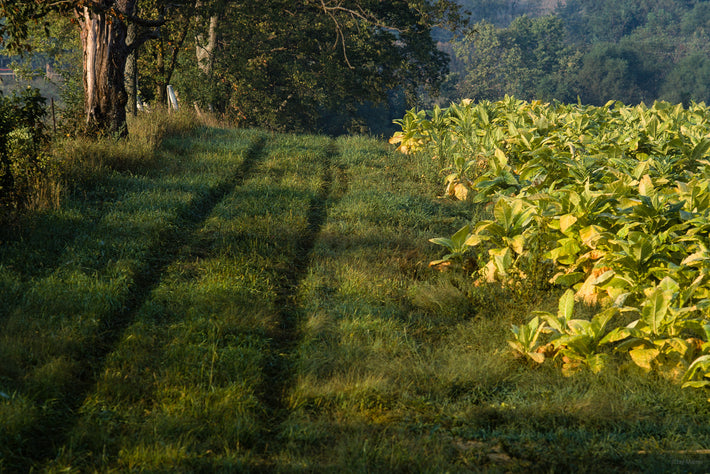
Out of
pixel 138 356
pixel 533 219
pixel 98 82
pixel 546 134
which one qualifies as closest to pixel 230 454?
pixel 138 356

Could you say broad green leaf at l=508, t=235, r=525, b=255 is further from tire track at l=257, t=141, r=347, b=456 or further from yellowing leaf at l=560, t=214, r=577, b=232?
tire track at l=257, t=141, r=347, b=456

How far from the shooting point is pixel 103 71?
33.0 feet

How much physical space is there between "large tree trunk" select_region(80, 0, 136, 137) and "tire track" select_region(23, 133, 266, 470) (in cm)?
276

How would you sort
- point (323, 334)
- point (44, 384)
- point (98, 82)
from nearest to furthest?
point (44, 384) < point (323, 334) < point (98, 82)

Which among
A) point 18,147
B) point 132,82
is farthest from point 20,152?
point 132,82

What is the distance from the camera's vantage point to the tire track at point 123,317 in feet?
10.6

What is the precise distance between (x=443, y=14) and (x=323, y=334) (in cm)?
1683

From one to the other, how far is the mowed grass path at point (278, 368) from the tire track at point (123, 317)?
16mm

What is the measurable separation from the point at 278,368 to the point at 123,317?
1.44m

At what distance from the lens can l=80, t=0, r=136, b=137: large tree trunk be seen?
9.92 meters

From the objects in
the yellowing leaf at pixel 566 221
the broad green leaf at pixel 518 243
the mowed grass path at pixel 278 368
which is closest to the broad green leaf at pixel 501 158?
the mowed grass path at pixel 278 368

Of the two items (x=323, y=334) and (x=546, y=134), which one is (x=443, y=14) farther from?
(x=323, y=334)

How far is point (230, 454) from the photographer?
3.15 metres

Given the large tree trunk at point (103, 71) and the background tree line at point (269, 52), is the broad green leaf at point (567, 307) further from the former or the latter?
the large tree trunk at point (103, 71)
